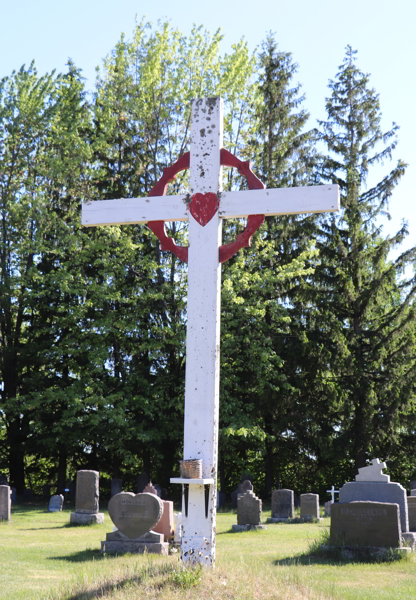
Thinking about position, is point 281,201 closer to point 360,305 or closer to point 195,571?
point 195,571

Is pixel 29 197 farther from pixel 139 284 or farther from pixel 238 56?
pixel 238 56

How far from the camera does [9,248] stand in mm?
24828

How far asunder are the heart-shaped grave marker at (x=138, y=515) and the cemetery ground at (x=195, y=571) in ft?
1.98

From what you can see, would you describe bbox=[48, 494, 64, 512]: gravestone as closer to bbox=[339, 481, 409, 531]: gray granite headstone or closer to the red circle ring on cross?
bbox=[339, 481, 409, 531]: gray granite headstone

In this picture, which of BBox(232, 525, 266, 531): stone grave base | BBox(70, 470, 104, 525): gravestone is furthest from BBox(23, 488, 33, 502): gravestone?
BBox(232, 525, 266, 531): stone grave base

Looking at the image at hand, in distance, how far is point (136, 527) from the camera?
10.5 metres

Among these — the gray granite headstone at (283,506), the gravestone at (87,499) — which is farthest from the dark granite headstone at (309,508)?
the gravestone at (87,499)

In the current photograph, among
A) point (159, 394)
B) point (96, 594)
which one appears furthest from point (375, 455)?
point (96, 594)

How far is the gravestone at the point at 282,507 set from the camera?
657 inches

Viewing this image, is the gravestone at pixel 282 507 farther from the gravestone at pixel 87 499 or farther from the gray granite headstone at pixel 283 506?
the gravestone at pixel 87 499

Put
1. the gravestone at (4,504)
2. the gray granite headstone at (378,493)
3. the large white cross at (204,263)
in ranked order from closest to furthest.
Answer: the large white cross at (204,263), the gray granite headstone at (378,493), the gravestone at (4,504)

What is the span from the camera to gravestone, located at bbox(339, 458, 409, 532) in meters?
10.8

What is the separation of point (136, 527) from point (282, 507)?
279 inches

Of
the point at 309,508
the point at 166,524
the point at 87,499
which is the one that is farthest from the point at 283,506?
the point at 166,524
